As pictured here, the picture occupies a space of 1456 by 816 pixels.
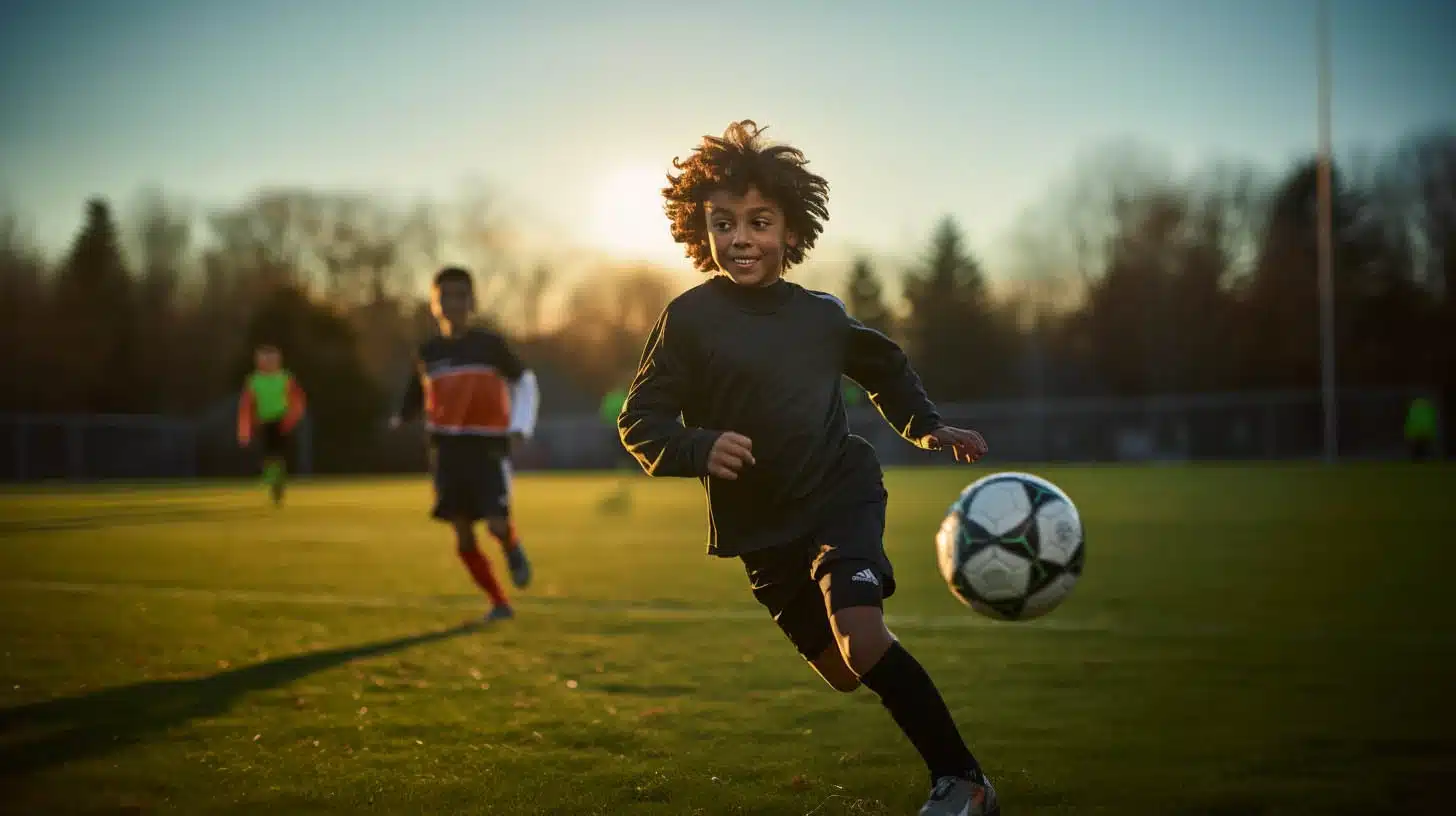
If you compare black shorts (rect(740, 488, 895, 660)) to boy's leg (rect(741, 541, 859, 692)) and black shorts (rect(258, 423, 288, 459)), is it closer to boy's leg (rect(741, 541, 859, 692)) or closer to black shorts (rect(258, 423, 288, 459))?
boy's leg (rect(741, 541, 859, 692))

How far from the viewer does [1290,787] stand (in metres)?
3.45

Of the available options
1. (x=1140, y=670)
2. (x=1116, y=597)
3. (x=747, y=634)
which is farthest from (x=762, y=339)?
(x=1116, y=597)

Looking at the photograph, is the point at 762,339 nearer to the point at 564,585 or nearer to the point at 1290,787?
the point at 1290,787

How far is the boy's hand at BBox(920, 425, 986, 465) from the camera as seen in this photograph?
3496 mm

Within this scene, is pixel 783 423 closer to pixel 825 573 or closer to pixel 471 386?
pixel 825 573

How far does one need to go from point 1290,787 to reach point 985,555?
161 cm

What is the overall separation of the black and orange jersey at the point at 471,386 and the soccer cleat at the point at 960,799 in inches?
199

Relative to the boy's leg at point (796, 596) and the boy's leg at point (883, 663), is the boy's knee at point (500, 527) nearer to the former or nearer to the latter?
the boy's leg at point (796, 596)

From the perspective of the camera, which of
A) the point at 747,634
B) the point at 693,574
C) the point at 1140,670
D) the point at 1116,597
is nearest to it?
Answer: the point at 1140,670

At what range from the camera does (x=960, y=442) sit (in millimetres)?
3496

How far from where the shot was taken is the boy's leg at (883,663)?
10.4ft

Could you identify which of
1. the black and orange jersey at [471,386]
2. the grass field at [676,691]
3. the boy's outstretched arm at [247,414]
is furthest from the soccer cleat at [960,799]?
the boy's outstretched arm at [247,414]

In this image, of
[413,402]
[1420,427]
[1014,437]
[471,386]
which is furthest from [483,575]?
[1014,437]

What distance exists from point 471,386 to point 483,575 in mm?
1207
